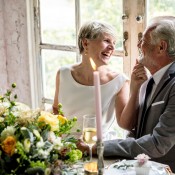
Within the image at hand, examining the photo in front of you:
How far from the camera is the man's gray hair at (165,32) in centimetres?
182

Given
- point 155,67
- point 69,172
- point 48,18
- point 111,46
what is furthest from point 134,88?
point 48,18

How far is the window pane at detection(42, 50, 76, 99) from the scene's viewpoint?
289cm

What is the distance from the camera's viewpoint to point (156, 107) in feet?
5.87

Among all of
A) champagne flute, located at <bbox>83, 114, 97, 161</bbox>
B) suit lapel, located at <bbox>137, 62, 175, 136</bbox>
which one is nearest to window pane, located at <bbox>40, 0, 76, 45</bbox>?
suit lapel, located at <bbox>137, 62, 175, 136</bbox>

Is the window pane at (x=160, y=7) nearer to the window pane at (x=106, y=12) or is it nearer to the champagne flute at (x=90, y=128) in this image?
the window pane at (x=106, y=12)

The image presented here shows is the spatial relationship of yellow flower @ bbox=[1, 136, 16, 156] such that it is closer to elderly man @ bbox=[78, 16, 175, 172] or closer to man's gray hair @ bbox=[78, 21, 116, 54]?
elderly man @ bbox=[78, 16, 175, 172]

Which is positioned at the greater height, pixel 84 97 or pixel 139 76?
pixel 139 76

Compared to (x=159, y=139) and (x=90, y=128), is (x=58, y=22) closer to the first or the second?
(x=159, y=139)

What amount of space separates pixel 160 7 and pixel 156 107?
0.80 meters

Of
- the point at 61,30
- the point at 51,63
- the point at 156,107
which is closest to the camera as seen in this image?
the point at 156,107

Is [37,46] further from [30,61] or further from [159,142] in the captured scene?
[159,142]

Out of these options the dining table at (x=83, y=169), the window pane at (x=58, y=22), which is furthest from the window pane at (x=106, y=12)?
the dining table at (x=83, y=169)

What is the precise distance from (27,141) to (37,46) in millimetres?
1925

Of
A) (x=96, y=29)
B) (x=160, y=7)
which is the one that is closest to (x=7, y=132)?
(x=96, y=29)
